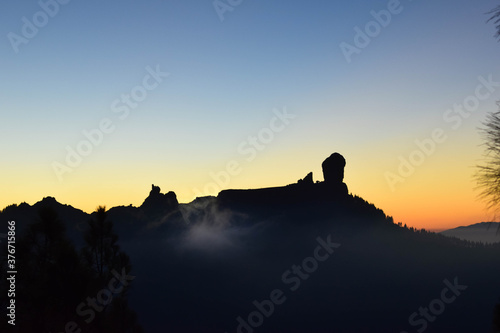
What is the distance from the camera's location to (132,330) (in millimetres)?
36719

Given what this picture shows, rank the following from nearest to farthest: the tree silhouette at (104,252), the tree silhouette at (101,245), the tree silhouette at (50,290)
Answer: the tree silhouette at (50,290), the tree silhouette at (104,252), the tree silhouette at (101,245)

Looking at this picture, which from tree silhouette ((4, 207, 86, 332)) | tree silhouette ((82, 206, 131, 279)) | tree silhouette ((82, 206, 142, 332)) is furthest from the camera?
tree silhouette ((82, 206, 131, 279))

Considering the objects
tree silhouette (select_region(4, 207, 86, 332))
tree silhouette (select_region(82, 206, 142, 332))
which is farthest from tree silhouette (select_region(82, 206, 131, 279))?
tree silhouette (select_region(4, 207, 86, 332))

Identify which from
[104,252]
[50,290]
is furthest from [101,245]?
[50,290]

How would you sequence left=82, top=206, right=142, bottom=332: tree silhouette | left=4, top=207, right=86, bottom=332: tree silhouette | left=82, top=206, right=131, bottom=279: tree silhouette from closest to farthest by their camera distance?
left=4, top=207, right=86, bottom=332: tree silhouette, left=82, top=206, right=142, bottom=332: tree silhouette, left=82, top=206, right=131, bottom=279: tree silhouette

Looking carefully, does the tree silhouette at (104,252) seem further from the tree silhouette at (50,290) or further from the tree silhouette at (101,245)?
the tree silhouette at (50,290)

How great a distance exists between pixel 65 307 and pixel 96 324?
2.26 m

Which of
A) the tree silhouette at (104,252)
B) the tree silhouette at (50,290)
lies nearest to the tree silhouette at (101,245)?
the tree silhouette at (104,252)

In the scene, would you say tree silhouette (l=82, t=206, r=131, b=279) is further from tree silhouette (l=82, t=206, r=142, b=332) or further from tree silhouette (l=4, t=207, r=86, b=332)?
tree silhouette (l=4, t=207, r=86, b=332)

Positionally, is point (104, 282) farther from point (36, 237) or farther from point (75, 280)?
point (36, 237)

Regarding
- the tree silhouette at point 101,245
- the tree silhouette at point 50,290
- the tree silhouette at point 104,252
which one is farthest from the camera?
the tree silhouette at point 101,245

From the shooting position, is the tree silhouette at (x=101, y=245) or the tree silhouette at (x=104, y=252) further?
the tree silhouette at (x=101, y=245)

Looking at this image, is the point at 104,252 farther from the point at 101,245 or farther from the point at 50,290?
the point at 50,290

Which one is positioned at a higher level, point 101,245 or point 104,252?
point 101,245
